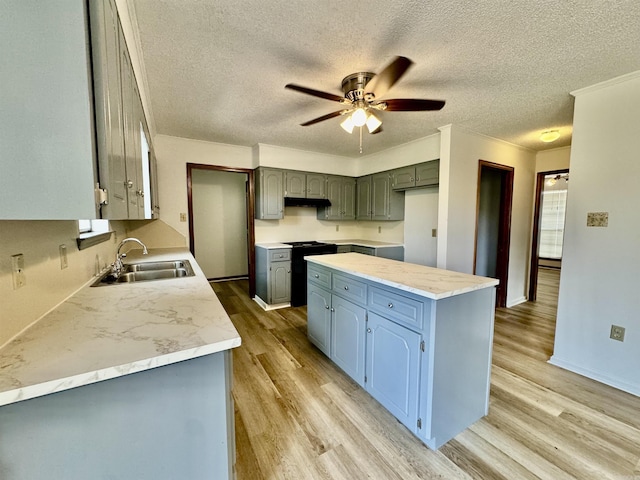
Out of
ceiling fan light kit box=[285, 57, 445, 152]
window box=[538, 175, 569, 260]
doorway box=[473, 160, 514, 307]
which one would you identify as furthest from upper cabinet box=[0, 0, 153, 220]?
window box=[538, 175, 569, 260]

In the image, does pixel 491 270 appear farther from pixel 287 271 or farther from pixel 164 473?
pixel 164 473

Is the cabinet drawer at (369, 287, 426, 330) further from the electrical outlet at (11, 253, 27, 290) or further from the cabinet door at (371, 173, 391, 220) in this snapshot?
the cabinet door at (371, 173, 391, 220)

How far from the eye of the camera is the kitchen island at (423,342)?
4.86 ft

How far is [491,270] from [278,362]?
3733 mm

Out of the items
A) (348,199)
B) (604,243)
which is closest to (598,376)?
(604,243)

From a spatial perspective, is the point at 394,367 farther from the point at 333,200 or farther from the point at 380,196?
the point at 333,200

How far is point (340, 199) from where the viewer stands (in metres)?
4.69

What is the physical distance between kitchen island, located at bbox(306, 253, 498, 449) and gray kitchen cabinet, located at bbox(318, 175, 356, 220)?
264 cm

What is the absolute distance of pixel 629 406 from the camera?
1893 millimetres

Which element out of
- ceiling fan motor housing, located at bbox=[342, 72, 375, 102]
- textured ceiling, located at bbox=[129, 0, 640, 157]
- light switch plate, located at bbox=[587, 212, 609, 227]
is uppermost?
textured ceiling, located at bbox=[129, 0, 640, 157]

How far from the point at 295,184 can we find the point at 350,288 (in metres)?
2.57

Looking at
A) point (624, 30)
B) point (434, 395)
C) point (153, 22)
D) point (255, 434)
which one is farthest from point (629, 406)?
point (153, 22)

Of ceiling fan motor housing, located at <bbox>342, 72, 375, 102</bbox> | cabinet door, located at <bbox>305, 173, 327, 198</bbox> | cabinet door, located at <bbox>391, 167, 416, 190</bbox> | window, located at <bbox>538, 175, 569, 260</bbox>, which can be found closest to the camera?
ceiling fan motor housing, located at <bbox>342, 72, 375, 102</bbox>

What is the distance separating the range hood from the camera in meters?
4.14
